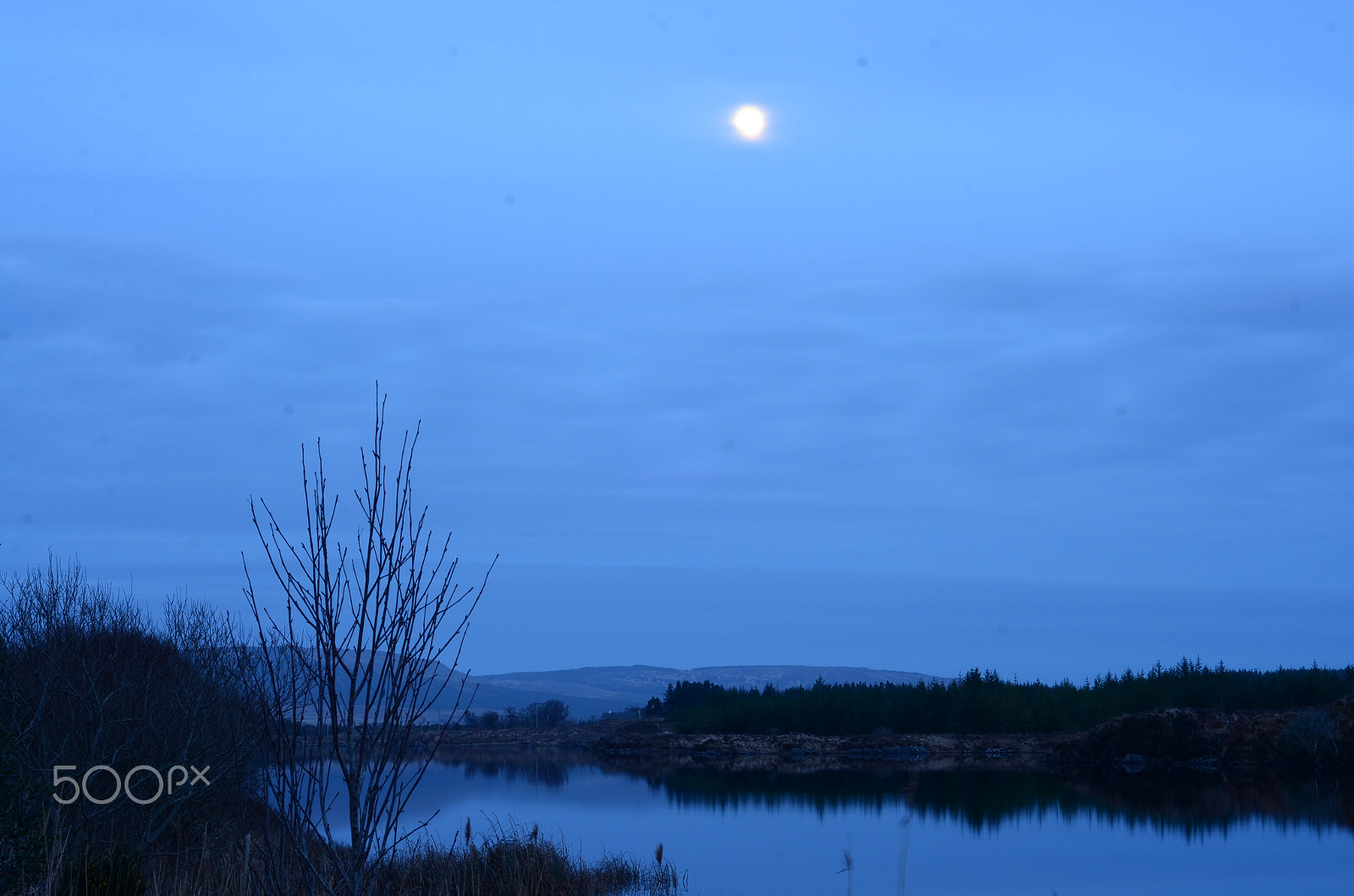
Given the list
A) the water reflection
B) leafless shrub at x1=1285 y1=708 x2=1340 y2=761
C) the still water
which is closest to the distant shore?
leafless shrub at x1=1285 y1=708 x2=1340 y2=761

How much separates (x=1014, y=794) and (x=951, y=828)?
11180 mm

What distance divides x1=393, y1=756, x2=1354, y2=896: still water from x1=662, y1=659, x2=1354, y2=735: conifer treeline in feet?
49.5

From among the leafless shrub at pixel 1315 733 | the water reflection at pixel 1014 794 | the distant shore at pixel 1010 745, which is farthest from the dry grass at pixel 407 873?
the distant shore at pixel 1010 745

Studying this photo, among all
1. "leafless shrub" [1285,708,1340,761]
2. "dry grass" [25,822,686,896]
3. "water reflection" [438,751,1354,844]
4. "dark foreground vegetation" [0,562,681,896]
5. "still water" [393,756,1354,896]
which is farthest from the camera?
"leafless shrub" [1285,708,1340,761]

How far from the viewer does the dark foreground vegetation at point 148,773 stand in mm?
11711

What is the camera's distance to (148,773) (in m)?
18.3

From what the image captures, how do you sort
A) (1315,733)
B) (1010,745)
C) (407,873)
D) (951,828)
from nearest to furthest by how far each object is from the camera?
(407,873), (951,828), (1315,733), (1010,745)

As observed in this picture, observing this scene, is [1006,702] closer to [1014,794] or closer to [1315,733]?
[1315,733]

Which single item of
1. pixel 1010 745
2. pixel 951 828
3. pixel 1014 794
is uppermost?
pixel 1010 745

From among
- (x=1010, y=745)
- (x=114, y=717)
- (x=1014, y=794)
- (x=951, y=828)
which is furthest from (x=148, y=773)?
(x=1010, y=745)

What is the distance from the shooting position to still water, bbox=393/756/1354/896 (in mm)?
26891

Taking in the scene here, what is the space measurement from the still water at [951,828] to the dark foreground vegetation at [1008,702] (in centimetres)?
1502

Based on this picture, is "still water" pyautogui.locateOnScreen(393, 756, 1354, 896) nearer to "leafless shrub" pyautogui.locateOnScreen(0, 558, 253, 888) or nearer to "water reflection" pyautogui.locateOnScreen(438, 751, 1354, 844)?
"water reflection" pyautogui.locateOnScreen(438, 751, 1354, 844)

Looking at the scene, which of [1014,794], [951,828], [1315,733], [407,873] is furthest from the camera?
[1315,733]
